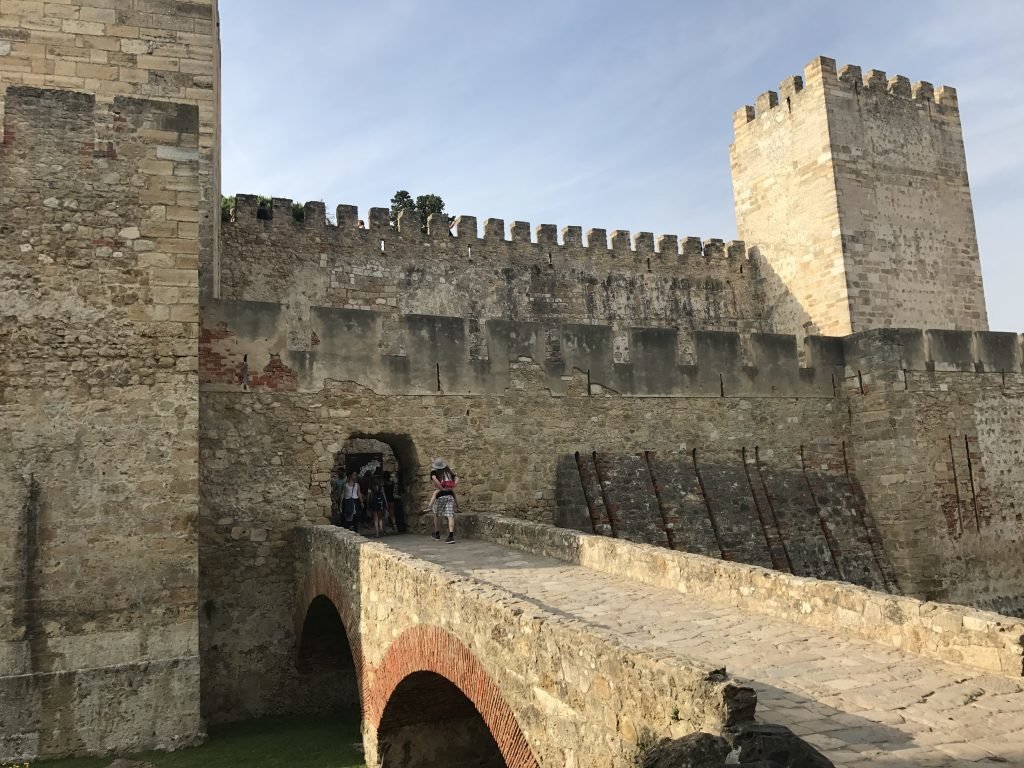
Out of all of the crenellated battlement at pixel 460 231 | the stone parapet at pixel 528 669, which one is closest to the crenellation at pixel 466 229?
the crenellated battlement at pixel 460 231

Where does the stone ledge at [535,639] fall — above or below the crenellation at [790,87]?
below

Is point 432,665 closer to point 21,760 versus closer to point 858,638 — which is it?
point 858,638

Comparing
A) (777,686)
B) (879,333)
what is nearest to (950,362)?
(879,333)

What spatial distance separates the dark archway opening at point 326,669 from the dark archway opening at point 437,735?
2864 mm

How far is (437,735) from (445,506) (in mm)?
3121

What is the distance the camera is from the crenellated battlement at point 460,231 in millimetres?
18156

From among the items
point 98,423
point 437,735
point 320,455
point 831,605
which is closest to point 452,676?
point 831,605

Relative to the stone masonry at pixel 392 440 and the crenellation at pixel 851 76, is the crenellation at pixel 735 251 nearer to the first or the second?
the stone masonry at pixel 392 440

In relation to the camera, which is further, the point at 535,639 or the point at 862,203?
the point at 862,203

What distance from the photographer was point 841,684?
4602 mm

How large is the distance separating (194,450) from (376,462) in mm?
6993

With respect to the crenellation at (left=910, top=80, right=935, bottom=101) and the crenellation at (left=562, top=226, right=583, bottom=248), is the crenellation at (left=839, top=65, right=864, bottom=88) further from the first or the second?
the crenellation at (left=562, top=226, right=583, bottom=248)

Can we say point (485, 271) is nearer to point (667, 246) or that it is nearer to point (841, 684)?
point (667, 246)

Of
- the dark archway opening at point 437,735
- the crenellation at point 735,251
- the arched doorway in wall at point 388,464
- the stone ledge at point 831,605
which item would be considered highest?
the crenellation at point 735,251
